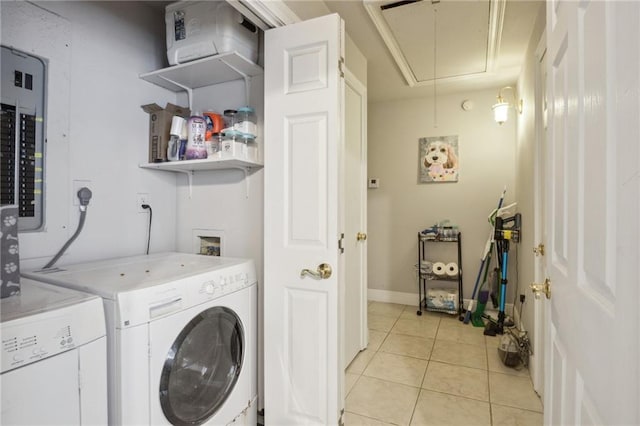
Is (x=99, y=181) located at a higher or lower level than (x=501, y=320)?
higher

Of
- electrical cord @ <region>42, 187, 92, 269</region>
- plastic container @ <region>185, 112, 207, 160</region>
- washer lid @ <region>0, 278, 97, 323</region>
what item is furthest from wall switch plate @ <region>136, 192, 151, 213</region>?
washer lid @ <region>0, 278, 97, 323</region>

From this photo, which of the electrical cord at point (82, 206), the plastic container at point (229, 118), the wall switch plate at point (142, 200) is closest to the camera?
the electrical cord at point (82, 206)

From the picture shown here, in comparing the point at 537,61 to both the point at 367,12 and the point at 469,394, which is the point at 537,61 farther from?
the point at 469,394

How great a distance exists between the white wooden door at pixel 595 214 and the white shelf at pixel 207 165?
1.36 m

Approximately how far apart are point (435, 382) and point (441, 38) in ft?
8.13

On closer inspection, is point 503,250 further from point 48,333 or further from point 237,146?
point 48,333

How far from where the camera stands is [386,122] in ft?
12.7

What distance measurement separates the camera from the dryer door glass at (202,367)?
120 centimetres

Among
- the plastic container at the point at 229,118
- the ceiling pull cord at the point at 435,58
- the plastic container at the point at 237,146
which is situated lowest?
the plastic container at the point at 237,146

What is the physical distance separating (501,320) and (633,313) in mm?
2948

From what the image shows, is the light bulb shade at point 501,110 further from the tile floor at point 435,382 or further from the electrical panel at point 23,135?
the electrical panel at point 23,135

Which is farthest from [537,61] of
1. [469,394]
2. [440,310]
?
[440,310]

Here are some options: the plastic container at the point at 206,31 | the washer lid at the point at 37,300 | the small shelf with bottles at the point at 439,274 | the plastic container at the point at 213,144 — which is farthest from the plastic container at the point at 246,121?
the small shelf with bottles at the point at 439,274

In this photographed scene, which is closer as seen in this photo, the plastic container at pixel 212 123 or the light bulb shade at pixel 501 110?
the plastic container at pixel 212 123
